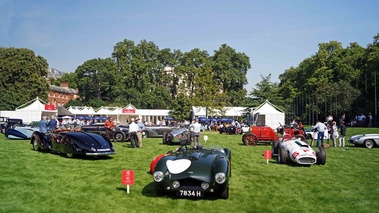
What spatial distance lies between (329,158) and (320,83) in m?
49.9

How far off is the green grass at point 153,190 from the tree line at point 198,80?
41.2m

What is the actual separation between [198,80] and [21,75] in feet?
119

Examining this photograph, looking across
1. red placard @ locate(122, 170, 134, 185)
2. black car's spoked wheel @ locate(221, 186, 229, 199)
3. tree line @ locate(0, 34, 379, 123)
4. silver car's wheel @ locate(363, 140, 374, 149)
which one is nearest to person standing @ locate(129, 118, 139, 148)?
red placard @ locate(122, 170, 134, 185)

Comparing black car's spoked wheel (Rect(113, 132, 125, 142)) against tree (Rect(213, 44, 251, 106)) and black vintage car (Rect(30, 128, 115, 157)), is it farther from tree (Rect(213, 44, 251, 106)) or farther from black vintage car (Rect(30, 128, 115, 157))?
tree (Rect(213, 44, 251, 106))

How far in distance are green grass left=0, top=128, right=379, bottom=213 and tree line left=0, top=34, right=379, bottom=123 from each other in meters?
41.2

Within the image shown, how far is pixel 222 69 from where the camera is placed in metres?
89.6

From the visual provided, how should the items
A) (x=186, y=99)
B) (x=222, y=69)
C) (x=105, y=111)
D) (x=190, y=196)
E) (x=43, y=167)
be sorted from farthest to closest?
(x=222, y=69), (x=186, y=99), (x=105, y=111), (x=43, y=167), (x=190, y=196)

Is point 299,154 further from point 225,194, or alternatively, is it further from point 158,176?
point 158,176

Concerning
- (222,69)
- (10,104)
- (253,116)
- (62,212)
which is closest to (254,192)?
(62,212)

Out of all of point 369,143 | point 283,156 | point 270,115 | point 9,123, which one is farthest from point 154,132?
point 270,115

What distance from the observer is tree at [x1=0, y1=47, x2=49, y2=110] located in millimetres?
70281

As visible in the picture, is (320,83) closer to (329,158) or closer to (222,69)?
(222,69)

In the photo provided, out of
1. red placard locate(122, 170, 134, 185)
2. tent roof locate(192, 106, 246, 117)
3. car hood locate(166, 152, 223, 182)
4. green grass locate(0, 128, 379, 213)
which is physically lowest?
green grass locate(0, 128, 379, 213)

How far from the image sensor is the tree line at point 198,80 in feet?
188
